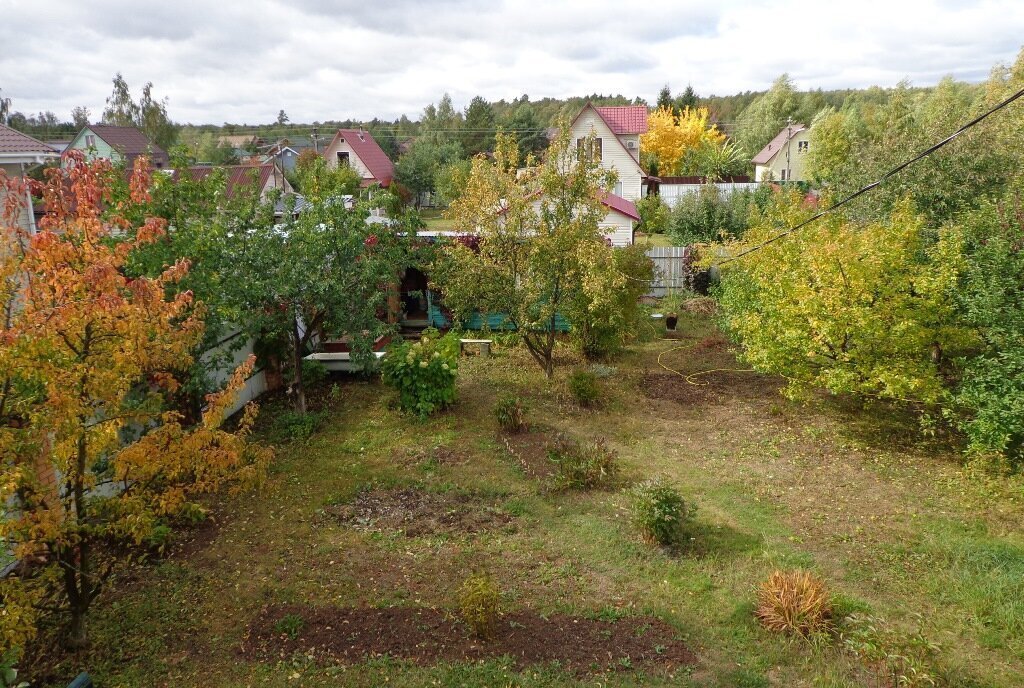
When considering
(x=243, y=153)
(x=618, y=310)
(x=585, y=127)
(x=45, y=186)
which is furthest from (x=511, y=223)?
(x=243, y=153)

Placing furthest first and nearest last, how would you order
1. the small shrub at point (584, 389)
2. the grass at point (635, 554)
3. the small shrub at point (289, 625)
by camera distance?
the small shrub at point (584, 389)
the small shrub at point (289, 625)
the grass at point (635, 554)

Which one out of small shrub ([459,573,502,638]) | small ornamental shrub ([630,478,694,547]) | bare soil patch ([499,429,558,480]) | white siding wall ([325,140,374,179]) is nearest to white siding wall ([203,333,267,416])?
bare soil patch ([499,429,558,480])

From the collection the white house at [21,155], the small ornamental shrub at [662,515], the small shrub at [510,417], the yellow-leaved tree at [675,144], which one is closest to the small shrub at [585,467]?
the small shrub at [510,417]

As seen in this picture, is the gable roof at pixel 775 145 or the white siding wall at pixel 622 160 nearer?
the white siding wall at pixel 622 160

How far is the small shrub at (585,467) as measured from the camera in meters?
9.24

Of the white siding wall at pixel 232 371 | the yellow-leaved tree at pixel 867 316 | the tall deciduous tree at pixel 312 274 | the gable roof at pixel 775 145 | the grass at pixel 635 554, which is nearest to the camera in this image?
the grass at pixel 635 554

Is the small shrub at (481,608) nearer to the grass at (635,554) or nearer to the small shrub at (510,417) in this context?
the grass at (635,554)

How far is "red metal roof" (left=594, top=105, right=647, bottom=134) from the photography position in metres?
39.0

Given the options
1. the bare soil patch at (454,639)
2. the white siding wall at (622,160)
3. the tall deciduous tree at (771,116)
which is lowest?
the bare soil patch at (454,639)

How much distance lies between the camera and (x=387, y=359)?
1215 centimetres

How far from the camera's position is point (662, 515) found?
7.67 meters

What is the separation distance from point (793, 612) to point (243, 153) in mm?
79221

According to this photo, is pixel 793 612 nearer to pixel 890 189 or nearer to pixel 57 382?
pixel 57 382

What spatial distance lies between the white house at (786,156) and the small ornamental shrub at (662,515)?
1676 inches
